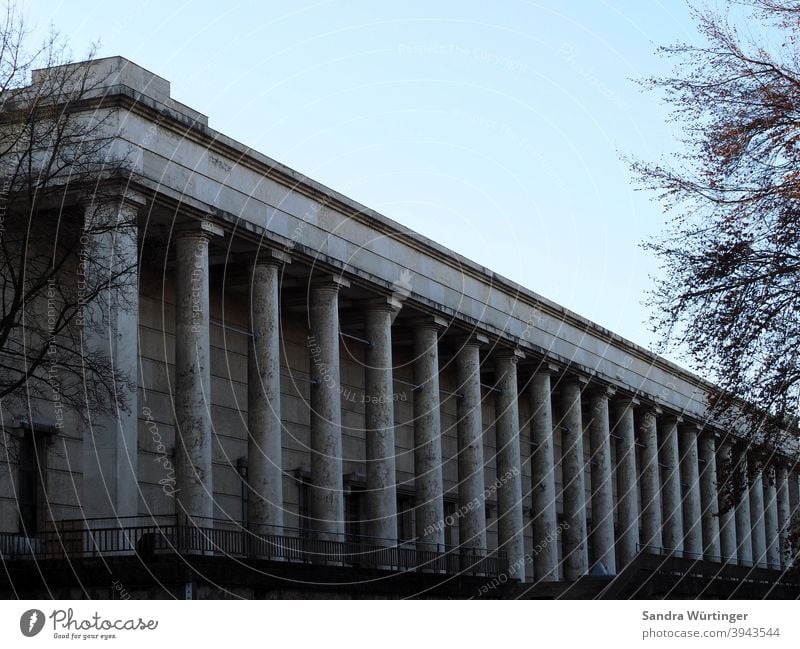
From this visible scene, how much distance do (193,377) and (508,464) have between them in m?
21.4

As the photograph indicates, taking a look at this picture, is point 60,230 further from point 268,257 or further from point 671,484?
point 671,484

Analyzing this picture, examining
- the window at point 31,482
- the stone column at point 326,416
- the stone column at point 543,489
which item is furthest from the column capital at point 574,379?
the window at point 31,482

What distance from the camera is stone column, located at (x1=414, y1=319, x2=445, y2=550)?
49.7 meters

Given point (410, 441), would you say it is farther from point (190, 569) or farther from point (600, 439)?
point (190, 569)

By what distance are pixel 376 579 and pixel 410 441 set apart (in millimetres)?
16862

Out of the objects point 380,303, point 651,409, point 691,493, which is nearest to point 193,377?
point 380,303

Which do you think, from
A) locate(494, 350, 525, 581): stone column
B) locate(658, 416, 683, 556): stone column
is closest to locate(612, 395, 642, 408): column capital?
locate(658, 416, 683, 556): stone column

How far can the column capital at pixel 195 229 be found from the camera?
37906mm

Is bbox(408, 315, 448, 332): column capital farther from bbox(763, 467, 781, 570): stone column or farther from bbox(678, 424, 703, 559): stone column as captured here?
bbox(763, 467, 781, 570): stone column

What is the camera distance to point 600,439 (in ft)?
212

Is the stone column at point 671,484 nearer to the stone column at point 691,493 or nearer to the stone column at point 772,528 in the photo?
the stone column at point 691,493

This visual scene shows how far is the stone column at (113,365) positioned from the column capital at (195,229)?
350cm

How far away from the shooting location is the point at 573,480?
6250 cm

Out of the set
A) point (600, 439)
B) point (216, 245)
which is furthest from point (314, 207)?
point (600, 439)
